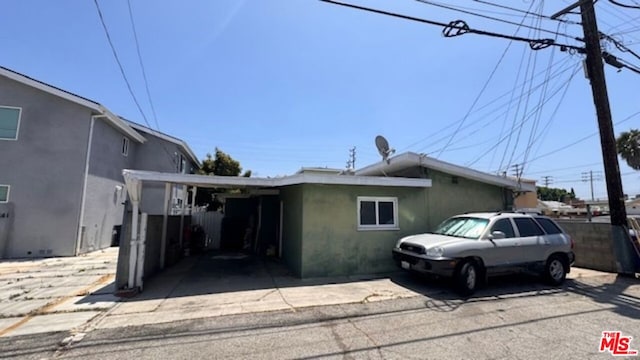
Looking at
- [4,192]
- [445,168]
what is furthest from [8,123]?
[445,168]

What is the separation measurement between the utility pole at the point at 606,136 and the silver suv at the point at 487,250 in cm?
209

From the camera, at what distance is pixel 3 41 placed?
7633 millimetres

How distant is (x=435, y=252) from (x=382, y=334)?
2.68 metres

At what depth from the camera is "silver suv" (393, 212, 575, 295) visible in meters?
6.38

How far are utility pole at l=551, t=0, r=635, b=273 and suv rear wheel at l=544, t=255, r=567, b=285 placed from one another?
2358 millimetres

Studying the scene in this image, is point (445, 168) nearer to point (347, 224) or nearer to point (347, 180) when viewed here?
point (347, 180)

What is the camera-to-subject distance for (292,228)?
922cm

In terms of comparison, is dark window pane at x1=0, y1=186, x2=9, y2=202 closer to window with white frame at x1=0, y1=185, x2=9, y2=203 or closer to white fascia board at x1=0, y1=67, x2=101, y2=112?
window with white frame at x1=0, y1=185, x2=9, y2=203

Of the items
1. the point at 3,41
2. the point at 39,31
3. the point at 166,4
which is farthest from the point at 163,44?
the point at 3,41

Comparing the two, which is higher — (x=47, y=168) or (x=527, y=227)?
(x=47, y=168)

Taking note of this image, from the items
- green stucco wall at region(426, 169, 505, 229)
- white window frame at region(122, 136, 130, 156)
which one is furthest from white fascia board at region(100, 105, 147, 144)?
green stucco wall at region(426, 169, 505, 229)

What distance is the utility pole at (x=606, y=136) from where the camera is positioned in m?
8.24

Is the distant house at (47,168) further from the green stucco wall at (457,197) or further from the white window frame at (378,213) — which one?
the green stucco wall at (457,197)

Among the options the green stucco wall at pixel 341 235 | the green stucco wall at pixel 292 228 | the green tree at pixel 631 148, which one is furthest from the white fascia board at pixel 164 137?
the green tree at pixel 631 148
